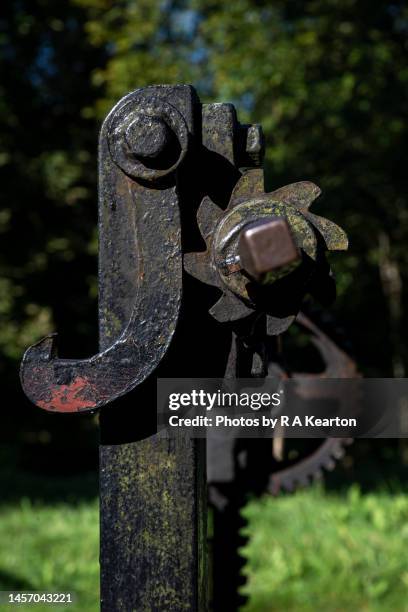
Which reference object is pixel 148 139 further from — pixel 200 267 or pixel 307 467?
pixel 307 467

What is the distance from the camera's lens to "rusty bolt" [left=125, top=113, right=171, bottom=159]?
117cm

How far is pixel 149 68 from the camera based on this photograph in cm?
802

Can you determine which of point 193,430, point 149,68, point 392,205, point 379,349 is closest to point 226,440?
point 193,430

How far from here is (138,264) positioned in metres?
1.25

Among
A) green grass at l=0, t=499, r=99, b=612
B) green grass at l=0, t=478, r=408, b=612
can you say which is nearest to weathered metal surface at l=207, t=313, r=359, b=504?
green grass at l=0, t=478, r=408, b=612

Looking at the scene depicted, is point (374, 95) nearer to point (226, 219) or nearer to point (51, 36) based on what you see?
point (51, 36)

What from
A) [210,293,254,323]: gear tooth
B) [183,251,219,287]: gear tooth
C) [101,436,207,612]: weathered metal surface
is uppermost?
[183,251,219,287]: gear tooth

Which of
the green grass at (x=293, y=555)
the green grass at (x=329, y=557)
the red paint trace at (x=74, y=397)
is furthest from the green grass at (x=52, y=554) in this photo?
the red paint trace at (x=74, y=397)

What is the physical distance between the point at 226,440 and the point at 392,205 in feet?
22.6

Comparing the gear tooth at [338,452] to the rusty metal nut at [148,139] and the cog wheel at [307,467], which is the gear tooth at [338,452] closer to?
the cog wheel at [307,467]

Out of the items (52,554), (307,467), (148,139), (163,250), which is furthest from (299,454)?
(52,554)

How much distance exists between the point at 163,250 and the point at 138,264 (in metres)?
0.05

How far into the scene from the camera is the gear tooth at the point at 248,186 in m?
1.27

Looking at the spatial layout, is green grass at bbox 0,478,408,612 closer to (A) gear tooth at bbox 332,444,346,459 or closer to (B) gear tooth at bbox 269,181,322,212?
(A) gear tooth at bbox 332,444,346,459
